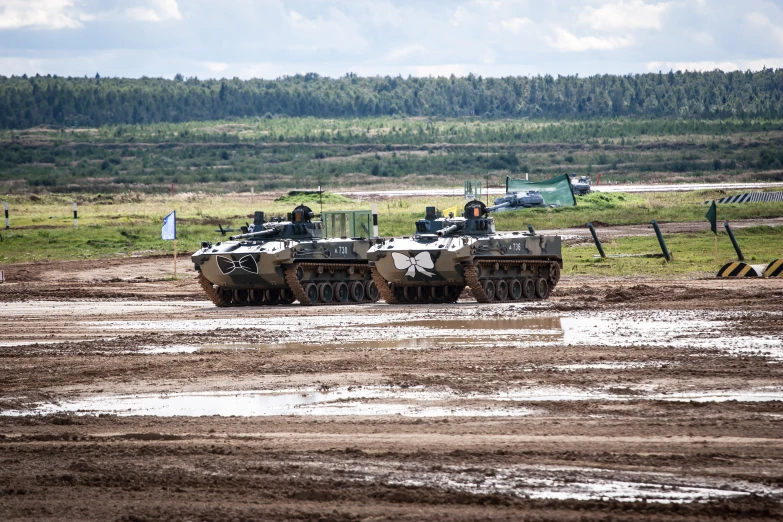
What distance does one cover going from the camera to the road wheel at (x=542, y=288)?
27.5m

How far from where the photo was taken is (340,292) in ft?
91.5

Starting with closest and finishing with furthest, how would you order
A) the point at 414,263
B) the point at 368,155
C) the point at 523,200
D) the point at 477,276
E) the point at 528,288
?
the point at 414,263
the point at 477,276
the point at 528,288
the point at 523,200
the point at 368,155

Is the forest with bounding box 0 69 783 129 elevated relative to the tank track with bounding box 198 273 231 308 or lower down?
elevated

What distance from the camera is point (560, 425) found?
1121 centimetres

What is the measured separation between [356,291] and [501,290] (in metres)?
3.32

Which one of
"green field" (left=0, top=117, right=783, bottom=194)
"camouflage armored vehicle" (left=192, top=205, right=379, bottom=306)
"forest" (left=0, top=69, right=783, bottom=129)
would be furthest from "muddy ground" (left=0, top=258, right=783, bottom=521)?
"forest" (left=0, top=69, right=783, bottom=129)

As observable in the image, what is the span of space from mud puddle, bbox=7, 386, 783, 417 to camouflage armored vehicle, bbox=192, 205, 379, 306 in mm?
12841

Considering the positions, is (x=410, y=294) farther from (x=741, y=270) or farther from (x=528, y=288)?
(x=741, y=270)

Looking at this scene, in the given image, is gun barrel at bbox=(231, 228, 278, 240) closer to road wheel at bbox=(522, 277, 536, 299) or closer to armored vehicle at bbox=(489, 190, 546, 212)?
road wheel at bbox=(522, 277, 536, 299)

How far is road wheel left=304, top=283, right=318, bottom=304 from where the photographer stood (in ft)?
89.1

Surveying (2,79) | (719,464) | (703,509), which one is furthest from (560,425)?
(2,79)

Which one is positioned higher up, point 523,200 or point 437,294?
point 523,200

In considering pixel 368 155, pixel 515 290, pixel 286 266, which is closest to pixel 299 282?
pixel 286 266

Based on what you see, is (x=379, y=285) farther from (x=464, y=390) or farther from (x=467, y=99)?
(x=467, y=99)
